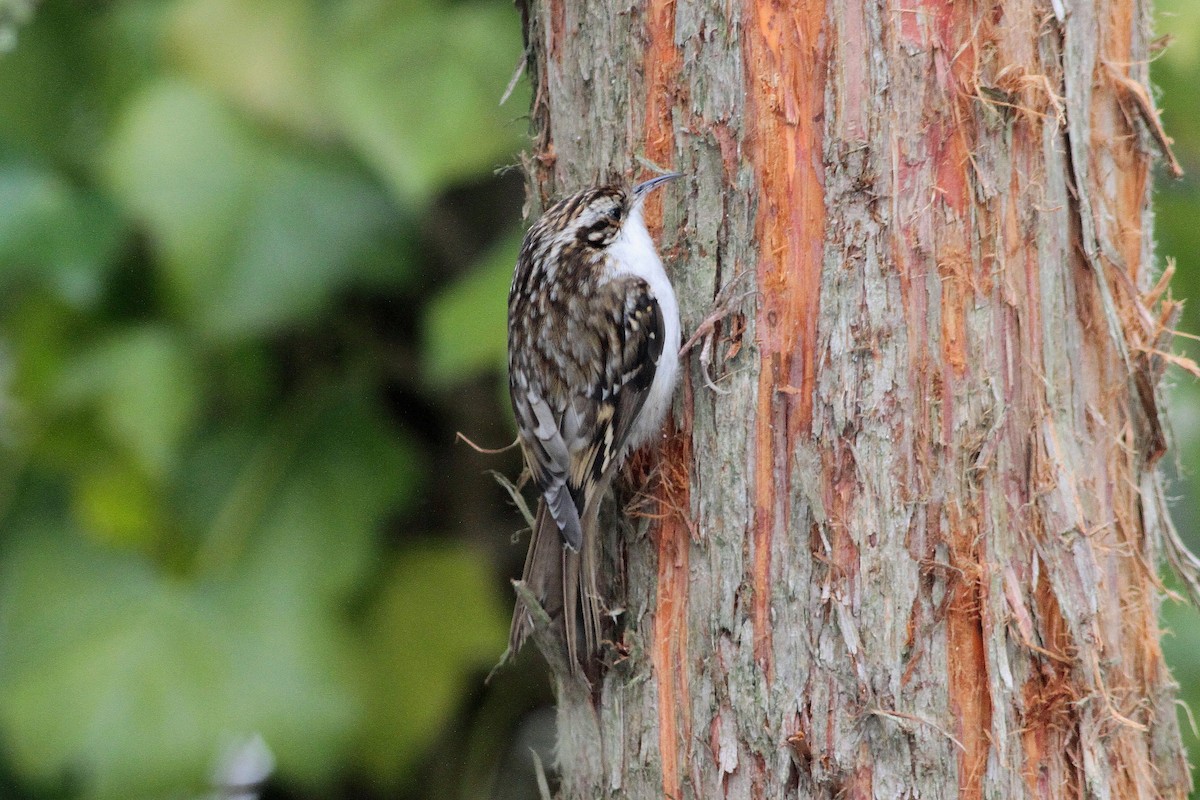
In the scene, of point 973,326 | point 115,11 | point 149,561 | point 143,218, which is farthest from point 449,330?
point 115,11

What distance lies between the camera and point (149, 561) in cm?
317

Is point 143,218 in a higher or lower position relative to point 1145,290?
higher

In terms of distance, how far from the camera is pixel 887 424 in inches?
65.5

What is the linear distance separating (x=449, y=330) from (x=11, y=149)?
1.34 meters

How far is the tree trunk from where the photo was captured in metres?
1.65

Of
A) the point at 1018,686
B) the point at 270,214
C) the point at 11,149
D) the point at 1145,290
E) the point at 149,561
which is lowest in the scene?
the point at 1018,686

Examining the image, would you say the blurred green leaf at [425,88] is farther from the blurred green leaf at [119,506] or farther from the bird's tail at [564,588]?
the blurred green leaf at [119,506]

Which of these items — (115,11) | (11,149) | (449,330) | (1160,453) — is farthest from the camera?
(115,11)

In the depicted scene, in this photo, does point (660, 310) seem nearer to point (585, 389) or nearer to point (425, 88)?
point (585, 389)

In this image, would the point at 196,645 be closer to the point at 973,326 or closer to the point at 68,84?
the point at 68,84

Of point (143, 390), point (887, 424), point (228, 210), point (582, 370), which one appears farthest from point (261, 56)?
point (887, 424)

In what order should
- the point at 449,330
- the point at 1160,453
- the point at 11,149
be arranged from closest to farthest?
the point at 1160,453, the point at 449,330, the point at 11,149

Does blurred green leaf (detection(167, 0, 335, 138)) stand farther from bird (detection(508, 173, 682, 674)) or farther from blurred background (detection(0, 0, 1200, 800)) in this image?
bird (detection(508, 173, 682, 674))

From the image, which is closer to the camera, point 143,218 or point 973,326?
point 973,326
